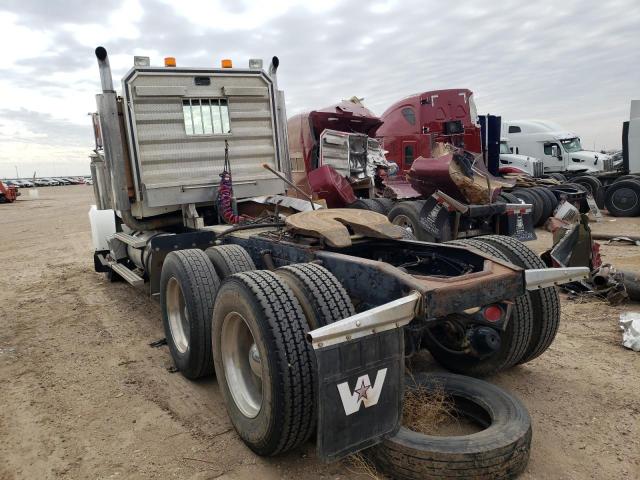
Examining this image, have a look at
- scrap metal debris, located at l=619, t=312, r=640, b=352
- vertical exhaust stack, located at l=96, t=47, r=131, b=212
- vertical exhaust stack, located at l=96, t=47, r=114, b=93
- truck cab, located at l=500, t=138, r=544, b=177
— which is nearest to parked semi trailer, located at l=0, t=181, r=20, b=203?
truck cab, located at l=500, t=138, r=544, b=177

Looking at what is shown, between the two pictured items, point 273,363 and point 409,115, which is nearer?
point 273,363

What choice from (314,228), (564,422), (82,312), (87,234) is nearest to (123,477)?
(314,228)

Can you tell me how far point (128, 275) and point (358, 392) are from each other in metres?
4.73

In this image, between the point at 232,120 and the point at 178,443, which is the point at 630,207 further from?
the point at 178,443

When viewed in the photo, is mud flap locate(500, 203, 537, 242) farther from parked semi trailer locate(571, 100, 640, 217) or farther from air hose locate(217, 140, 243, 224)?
parked semi trailer locate(571, 100, 640, 217)

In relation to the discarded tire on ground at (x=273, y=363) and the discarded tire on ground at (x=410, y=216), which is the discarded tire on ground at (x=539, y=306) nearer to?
the discarded tire on ground at (x=273, y=363)

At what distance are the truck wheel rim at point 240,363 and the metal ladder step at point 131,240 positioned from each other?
3.20 m

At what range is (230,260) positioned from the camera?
160 inches

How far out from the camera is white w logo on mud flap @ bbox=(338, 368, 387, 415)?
2.39 metres

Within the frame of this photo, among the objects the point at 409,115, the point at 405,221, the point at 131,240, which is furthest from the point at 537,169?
the point at 131,240

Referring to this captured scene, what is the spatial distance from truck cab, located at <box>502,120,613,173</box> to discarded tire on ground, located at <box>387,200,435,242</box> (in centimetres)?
1076

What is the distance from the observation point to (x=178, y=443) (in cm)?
316

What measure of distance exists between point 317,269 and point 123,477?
5.35 ft

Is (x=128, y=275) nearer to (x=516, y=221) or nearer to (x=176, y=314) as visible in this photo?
(x=176, y=314)
